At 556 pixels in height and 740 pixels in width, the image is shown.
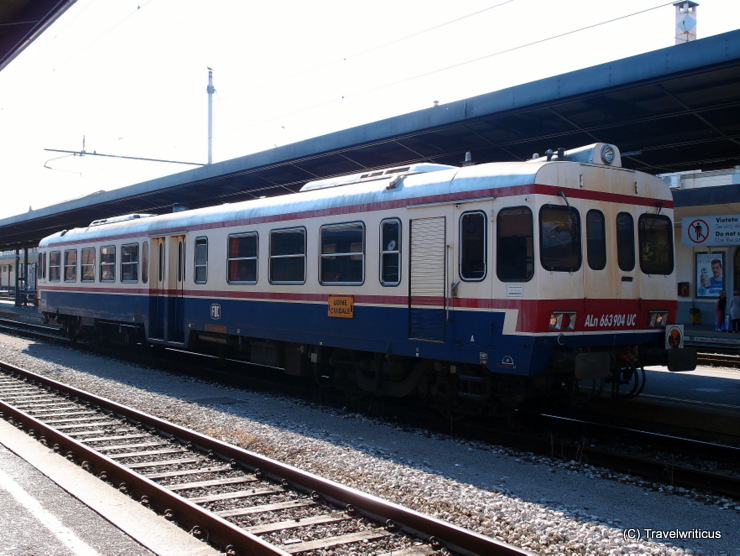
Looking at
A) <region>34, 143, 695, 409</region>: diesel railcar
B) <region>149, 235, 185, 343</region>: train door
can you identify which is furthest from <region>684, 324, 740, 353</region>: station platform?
<region>149, 235, 185, 343</region>: train door

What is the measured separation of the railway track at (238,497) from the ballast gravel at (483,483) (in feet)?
1.75

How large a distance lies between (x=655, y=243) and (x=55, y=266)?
17.7m

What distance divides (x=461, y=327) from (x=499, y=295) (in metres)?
0.68

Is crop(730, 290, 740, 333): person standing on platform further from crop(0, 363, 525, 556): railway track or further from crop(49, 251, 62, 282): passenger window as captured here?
crop(49, 251, 62, 282): passenger window

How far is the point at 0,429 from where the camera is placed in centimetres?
939

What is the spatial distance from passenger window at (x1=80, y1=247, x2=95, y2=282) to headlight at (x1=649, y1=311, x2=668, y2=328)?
1453 centimetres

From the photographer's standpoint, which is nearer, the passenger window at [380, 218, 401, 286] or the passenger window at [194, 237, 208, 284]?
the passenger window at [380, 218, 401, 286]

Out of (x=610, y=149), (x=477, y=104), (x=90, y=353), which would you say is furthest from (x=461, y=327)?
(x=90, y=353)

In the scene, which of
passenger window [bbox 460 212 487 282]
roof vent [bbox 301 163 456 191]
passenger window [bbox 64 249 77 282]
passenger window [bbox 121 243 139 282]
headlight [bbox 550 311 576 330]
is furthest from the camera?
passenger window [bbox 64 249 77 282]

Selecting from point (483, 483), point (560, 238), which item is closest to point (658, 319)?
point (560, 238)

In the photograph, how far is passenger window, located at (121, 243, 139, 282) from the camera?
1662 cm

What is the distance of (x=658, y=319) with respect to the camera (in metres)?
9.38

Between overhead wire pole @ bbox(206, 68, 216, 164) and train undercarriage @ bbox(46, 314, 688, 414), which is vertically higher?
overhead wire pole @ bbox(206, 68, 216, 164)

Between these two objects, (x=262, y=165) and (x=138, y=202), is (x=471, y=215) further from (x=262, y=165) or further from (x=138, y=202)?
(x=138, y=202)
